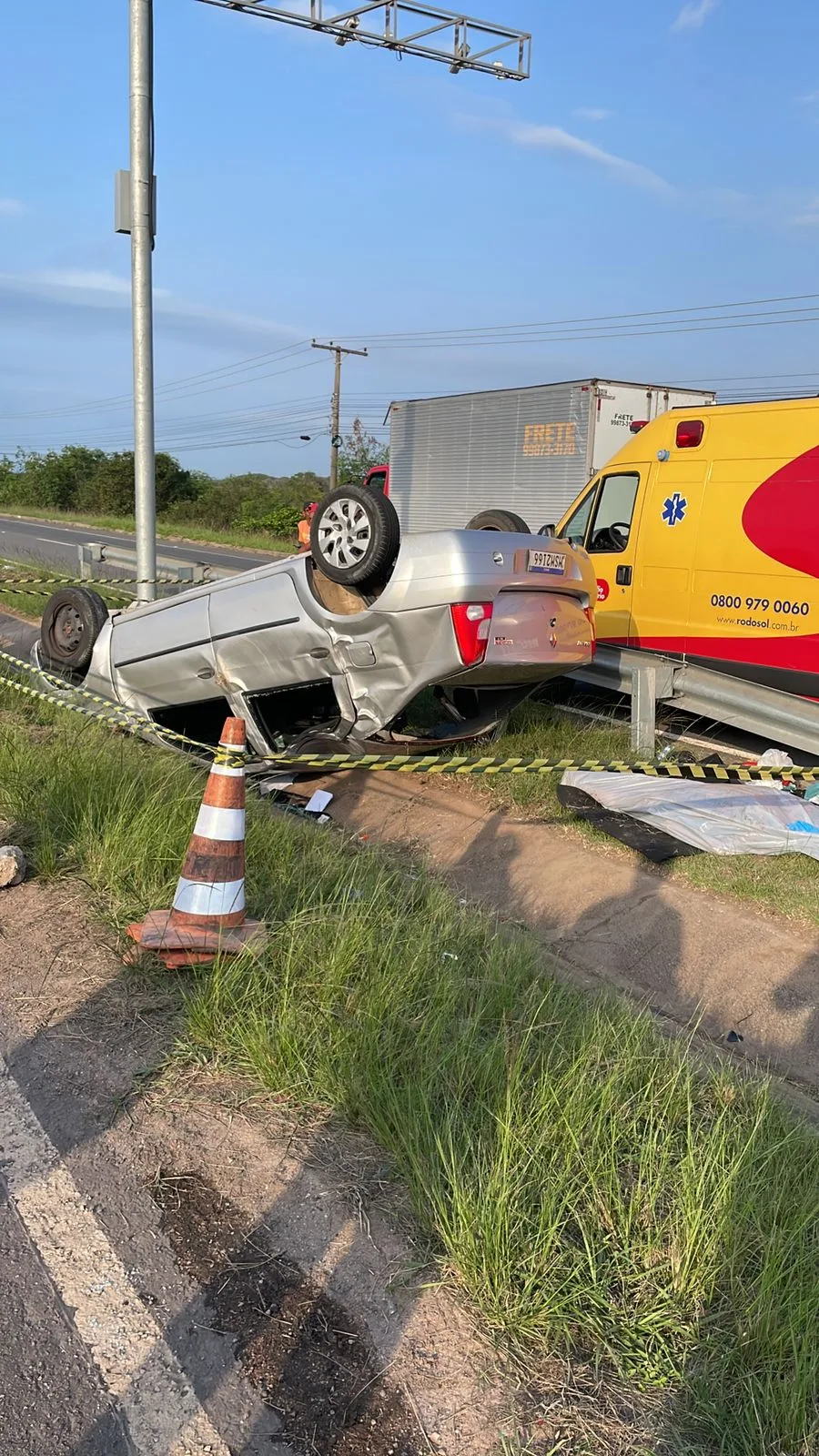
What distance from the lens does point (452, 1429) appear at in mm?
1964

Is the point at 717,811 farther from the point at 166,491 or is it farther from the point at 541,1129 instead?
the point at 166,491

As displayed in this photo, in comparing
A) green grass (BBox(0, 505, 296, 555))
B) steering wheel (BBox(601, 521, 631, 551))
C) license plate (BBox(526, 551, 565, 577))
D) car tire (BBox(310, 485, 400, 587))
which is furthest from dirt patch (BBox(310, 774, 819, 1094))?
green grass (BBox(0, 505, 296, 555))

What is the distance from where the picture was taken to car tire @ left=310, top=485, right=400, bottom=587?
5.86 meters

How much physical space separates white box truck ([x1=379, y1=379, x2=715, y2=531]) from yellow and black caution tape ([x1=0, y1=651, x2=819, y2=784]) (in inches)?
300

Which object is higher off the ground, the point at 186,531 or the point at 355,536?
the point at 186,531

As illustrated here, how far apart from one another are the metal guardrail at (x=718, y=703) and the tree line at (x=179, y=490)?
106 feet

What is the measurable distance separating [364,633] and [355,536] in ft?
1.83

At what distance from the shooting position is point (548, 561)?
5.96 metres

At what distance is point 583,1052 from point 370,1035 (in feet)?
2.08

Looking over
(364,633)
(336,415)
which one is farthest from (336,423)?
(364,633)

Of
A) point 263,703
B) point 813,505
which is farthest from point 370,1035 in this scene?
point 813,505

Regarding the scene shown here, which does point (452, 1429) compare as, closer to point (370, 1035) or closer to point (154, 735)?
point (370, 1035)

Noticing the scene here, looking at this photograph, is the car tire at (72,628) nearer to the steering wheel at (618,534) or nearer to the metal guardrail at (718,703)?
the metal guardrail at (718,703)

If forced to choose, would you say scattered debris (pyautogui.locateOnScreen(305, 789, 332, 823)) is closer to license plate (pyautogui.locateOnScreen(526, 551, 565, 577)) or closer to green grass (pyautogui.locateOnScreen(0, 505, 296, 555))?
license plate (pyautogui.locateOnScreen(526, 551, 565, 577))
